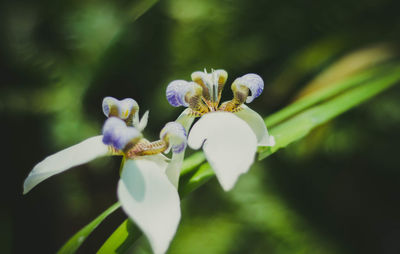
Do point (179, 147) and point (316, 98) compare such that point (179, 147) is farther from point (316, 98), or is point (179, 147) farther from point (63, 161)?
point (316, 98)

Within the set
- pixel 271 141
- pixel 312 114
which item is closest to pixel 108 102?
pixel 271 141

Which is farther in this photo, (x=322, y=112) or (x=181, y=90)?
(x=322, y=112)

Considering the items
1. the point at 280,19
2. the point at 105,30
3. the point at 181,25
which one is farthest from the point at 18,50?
the point at 280,19

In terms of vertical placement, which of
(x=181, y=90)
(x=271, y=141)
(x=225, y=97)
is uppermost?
(x=181, y=90)

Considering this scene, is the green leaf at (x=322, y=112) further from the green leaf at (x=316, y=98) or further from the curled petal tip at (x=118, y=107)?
the curled petal tip at (x=118, y=107)

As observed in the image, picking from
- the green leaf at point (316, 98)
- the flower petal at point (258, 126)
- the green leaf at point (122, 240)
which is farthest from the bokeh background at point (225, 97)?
the green leaf at point (122, 240)

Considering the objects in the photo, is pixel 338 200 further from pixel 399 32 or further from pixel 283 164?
pixel 399 32

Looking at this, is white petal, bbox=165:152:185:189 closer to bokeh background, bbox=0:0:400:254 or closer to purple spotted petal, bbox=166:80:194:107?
purple spotted petal, bbox=166:80:194:107
